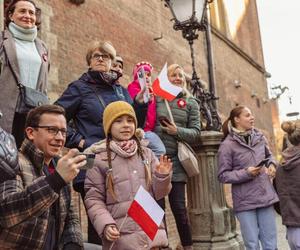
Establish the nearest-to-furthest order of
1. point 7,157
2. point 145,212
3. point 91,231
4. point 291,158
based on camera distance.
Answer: point 7,157
point 145,212
point 91,231
point 291,158

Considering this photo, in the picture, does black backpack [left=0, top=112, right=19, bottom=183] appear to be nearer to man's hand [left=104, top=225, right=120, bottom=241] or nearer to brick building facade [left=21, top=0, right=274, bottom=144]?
man's hand [left=104, top=225, right=120, bottom=241]

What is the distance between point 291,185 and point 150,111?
154 cm

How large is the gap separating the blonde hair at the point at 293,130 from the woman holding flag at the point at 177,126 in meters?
0.93

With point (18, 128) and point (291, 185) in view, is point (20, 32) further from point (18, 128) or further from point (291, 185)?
point (291, 185)

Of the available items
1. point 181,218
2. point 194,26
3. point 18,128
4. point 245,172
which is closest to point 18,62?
point 18,128

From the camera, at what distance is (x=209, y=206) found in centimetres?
471

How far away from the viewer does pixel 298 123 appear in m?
4.14

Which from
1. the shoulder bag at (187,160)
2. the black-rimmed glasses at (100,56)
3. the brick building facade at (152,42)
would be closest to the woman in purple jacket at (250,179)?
the shoulder bag at (187,160)

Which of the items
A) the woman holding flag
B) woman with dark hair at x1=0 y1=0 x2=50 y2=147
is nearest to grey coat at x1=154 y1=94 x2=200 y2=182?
the woman holding flag

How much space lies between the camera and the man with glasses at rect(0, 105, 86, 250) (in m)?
1.81

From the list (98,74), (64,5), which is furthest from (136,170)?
(64,5)

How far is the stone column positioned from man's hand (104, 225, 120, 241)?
2.32m

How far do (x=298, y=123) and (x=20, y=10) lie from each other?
2.81m

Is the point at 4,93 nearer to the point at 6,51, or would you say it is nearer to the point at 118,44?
the point at 6,51
